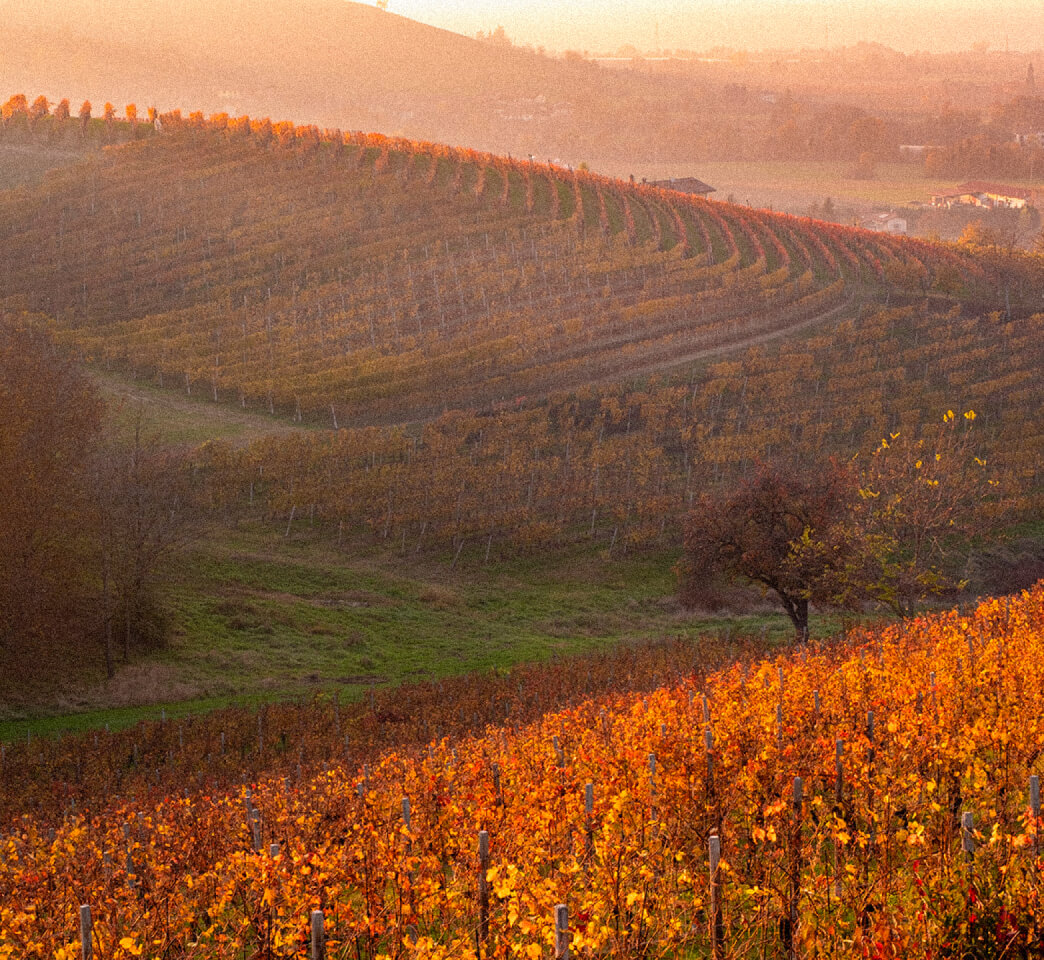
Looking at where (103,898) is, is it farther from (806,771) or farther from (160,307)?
(160,307)

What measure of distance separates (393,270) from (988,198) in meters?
98.5

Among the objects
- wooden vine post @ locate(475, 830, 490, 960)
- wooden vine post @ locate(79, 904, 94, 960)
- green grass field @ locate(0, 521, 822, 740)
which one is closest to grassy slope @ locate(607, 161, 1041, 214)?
green grass field @ locate(0, 521, 822, 740)

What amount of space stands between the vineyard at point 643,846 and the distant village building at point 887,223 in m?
124

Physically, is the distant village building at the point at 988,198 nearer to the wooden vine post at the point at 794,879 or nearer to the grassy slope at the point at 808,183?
the grassy slope at the point at 808,183

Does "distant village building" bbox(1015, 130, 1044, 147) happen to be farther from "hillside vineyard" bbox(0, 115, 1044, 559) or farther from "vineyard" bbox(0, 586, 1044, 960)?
"vineyard" bbox(0, 586, 1044, 960)

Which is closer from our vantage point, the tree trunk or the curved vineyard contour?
the tree trunk

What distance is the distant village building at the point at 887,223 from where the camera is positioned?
13100 centimetres

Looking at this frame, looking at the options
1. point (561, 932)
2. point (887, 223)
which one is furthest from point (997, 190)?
point (561, 932)

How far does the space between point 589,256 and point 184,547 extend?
140 feet

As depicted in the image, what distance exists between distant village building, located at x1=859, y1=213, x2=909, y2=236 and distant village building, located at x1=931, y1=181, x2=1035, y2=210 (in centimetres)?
933

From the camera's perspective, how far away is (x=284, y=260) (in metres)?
78.2

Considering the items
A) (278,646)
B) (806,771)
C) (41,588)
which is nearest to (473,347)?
(278,646)

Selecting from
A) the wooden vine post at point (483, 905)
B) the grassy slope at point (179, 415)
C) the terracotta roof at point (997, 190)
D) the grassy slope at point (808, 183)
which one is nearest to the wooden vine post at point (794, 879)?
the wooden vine post at point (483, 905)

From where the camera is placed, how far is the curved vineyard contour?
63031 millimetres
